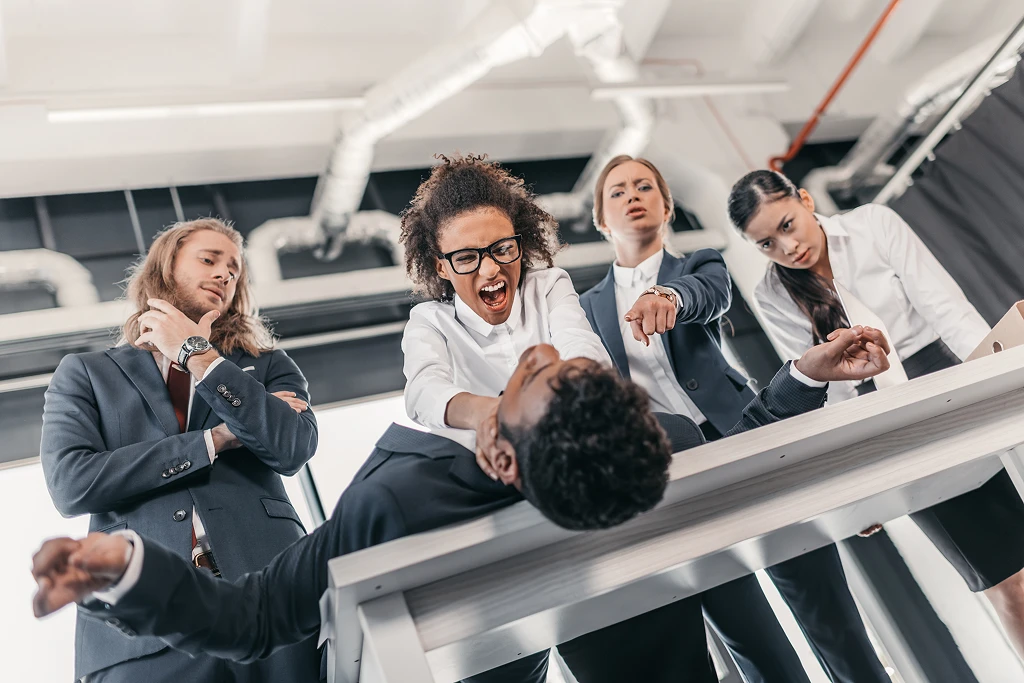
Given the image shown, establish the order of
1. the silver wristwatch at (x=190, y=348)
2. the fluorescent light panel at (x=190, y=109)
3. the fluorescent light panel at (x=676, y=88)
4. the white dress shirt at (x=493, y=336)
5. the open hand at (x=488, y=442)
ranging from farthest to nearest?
the fluorescent light panel at (x=676, y=88) → the fluorescent light panel at (x=190, y=109) → the silver wristwatch at (x=190, y=348) → the white dress shirt at (x=493, y=336) → the open hand at (x=488, y=442)

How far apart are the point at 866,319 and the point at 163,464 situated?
1.45 m

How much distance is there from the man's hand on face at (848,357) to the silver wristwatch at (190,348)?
0.99 m

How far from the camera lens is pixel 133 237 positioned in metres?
3.21

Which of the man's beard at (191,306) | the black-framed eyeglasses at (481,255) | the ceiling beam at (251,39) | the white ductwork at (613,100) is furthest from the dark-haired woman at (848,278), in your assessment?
the ceiling beam at (251,39)

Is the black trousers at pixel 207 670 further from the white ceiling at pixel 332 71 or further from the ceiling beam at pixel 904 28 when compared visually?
the ceiling beam at pixel 904 28

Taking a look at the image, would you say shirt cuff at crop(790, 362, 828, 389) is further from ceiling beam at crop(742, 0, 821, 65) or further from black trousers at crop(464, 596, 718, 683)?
ceiling beam at crop(742, 0, 821, 65)

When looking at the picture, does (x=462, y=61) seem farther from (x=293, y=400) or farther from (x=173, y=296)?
(x=293, y=400)

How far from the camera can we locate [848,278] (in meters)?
2.04

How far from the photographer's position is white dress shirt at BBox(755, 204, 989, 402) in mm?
1897

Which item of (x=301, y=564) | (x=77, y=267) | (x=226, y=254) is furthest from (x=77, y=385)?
(x=77, y=267)

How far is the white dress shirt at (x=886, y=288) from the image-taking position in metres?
1.90

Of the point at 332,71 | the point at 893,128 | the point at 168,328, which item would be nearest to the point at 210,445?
the point at 168,328

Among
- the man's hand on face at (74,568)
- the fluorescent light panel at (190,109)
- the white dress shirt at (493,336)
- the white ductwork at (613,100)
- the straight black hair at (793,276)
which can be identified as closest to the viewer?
the man's hand on face at (74,568)

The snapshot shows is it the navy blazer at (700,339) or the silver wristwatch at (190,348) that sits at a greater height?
the silver wristwatch at (190,348)
